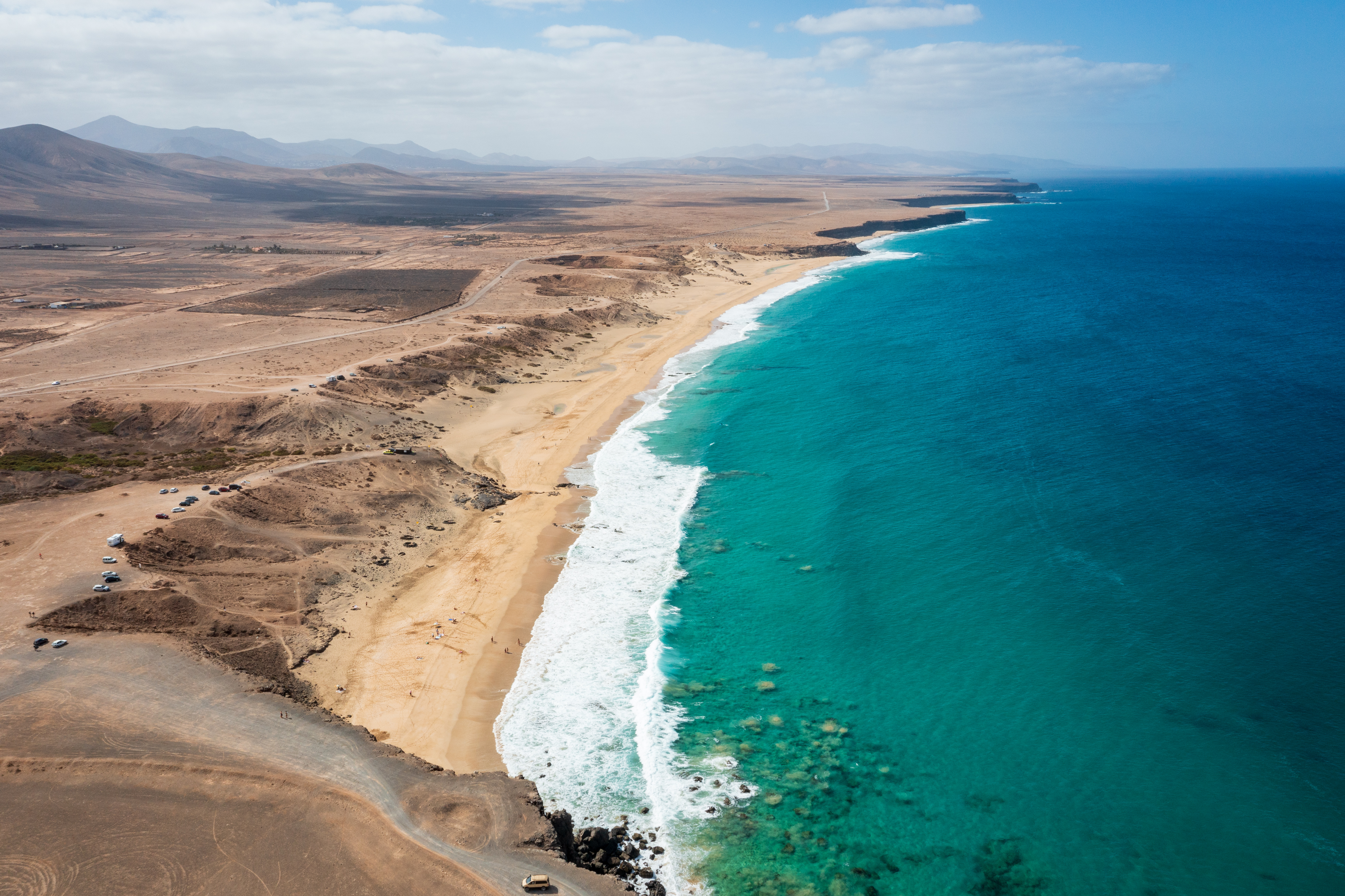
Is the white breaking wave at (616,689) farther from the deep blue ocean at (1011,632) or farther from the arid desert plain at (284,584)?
the arid desert plain at (284,584)

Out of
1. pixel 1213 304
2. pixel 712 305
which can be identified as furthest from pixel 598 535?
pixel 1213 304

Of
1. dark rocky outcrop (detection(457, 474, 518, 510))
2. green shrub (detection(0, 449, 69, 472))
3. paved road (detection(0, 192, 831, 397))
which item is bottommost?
dark rocky outcrop (detection(457, 474, 518, 510))

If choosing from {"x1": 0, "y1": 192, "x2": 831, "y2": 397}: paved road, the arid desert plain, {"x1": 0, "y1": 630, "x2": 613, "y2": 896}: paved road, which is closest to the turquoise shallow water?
{"x1": 0, "y1": 630, "x2": 613, "y2": 896}: paved road

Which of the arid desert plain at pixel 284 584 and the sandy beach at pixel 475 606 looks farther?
the sandy beach at pixel 475 606

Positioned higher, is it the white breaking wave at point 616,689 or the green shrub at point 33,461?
the green shrub at point 33,461

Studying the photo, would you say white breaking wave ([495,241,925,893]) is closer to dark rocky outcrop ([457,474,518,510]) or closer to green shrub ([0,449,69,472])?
dark rocky outcrop ([457,474,518,510])

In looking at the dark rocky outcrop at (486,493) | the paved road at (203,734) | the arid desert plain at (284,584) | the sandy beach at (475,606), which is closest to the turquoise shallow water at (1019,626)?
the paved road at (203,734)
